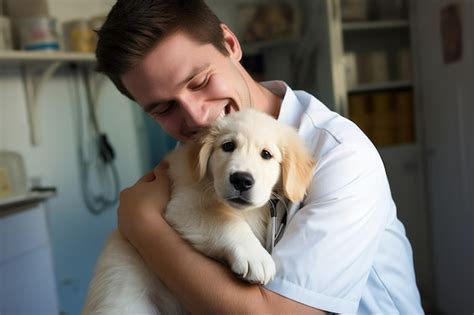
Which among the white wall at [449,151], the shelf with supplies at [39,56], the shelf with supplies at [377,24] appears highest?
the shelf with supplies at [377,24]

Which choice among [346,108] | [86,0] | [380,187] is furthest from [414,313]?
[86,0]

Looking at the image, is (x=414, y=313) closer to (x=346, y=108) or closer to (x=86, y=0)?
(x=346, y=108)

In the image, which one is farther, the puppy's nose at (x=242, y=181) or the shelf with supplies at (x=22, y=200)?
the shelf with supplies at (x=22, y=200)

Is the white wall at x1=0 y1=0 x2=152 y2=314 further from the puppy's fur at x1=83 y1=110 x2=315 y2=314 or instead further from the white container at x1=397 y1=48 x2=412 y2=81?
the white container at x1=397 y1=48 x2=412 y2=81

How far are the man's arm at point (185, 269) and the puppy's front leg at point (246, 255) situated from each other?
0.02 meters

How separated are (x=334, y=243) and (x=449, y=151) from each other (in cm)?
195

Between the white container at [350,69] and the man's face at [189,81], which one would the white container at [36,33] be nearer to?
the man's face at [189,81]

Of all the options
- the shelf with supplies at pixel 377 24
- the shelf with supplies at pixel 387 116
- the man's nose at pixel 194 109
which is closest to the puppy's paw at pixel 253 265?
the man's nose at pixel 194 109

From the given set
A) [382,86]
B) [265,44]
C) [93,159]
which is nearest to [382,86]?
[382,86]

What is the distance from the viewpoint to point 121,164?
2.79 metres

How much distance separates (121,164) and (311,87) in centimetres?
130

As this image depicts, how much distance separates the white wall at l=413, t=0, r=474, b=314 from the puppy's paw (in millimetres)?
1784

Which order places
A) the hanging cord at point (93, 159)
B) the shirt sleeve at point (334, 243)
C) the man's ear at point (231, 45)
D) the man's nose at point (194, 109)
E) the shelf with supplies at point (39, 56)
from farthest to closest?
the hanging cord at point (93, 159), the shelf with supplies at point (39, 56), the man's ear at point (231, 45), the man's nose at point (194, 109), the shirt sleeve at point (334, 243)

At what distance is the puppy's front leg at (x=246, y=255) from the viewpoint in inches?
33.0
